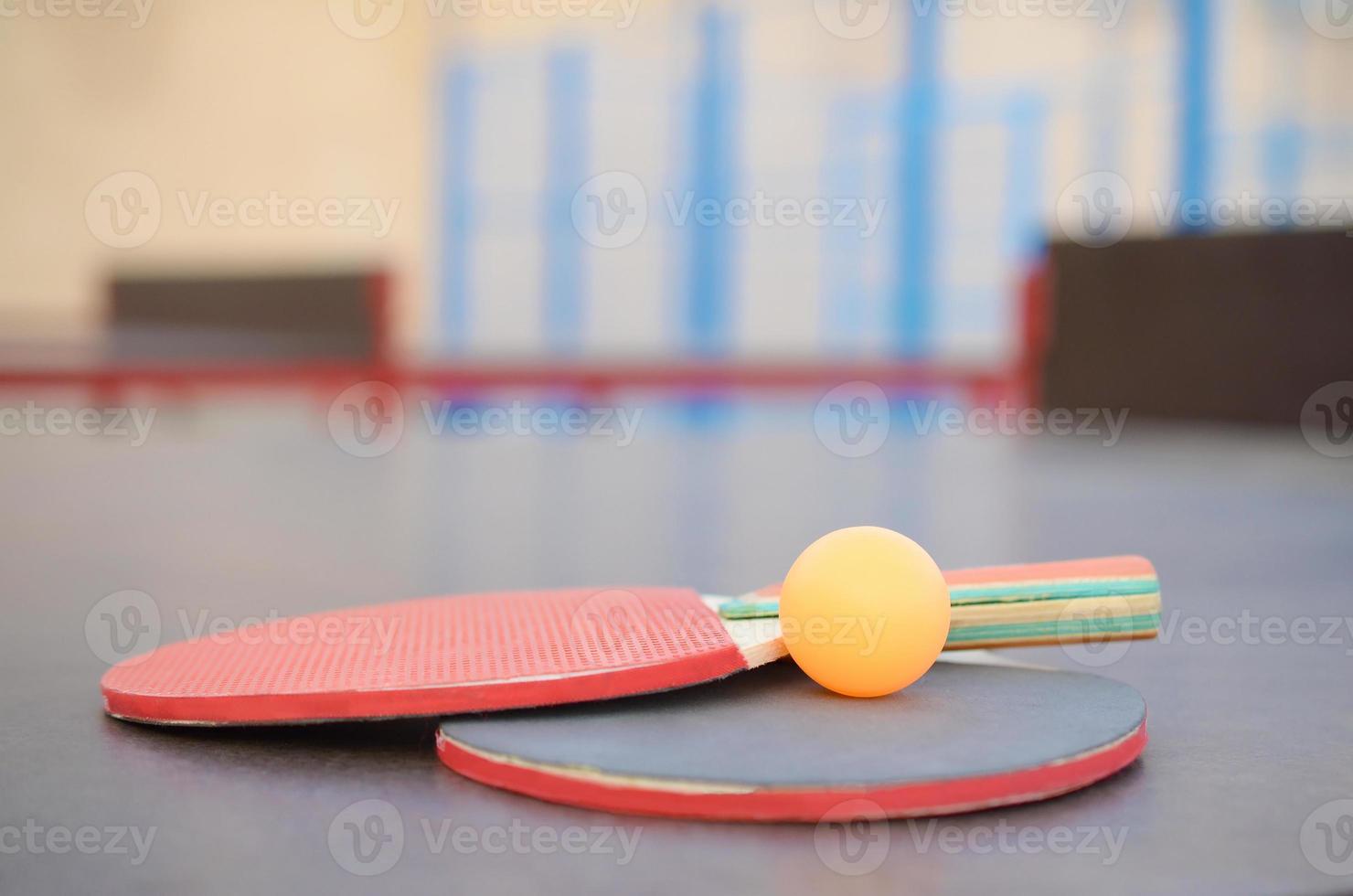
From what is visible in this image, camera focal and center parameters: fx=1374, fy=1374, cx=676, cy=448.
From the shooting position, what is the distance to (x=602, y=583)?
1.54 m

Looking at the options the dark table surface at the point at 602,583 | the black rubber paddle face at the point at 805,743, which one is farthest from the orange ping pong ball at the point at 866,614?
the dark table surface at the point at 602,583

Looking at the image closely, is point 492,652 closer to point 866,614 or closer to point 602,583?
point 866,614

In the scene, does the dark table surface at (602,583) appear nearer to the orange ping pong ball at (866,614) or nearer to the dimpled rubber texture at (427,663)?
the dimpled rubber texture at (427,663)

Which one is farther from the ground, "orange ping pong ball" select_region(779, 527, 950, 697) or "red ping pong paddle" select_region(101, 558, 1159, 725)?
"orange ping pong ball" select_region(779, 527, 950, 697)

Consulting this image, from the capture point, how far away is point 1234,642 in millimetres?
1157

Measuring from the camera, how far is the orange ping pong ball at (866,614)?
744 mm

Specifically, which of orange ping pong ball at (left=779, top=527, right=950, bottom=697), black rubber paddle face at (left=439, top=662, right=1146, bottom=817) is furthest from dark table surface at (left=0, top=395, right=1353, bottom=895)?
orange ping pong ball at (left=779, top=527, right=950, bottom=697)

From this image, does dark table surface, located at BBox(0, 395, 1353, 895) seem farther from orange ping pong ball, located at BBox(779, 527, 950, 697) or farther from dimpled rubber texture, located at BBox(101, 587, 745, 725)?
orange ping pong ball, located at BBox(779, 527, 950, 697)

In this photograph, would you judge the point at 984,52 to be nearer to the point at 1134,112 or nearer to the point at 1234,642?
the point at 1134,112

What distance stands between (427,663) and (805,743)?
23 cm

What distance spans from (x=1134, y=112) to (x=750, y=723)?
25.8ft

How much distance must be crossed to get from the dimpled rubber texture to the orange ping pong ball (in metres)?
0.05

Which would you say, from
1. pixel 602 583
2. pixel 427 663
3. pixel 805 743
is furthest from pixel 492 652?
pixel 602 583

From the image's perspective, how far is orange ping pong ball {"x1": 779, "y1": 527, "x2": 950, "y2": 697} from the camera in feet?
2.44
